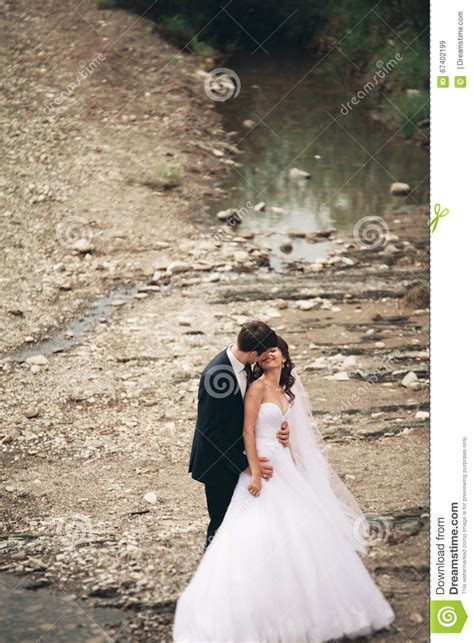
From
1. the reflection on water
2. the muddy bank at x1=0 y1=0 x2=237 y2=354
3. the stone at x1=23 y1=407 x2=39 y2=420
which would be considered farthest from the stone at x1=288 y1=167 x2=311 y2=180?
the stone at x1=23 y1=407 x2=39 y2=420

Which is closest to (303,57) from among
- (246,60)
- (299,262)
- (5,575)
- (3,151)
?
(246,60)

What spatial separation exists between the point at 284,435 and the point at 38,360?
3559 millimetres

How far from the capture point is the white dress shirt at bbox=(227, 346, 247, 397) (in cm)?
452

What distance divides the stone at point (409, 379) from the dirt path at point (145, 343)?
0.05m

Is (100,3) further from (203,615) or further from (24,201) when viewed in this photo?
(203,615)

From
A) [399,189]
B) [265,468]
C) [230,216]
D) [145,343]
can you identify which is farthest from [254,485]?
[399,189]

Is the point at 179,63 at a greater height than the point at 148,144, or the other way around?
the point at 179,63

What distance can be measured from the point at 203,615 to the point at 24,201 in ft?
22.3

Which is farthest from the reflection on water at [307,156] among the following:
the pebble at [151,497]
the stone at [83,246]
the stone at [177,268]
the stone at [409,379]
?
the pebble at [151,497]

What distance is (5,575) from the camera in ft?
16.9

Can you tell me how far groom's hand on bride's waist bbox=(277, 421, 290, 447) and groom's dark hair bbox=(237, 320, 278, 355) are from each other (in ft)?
1.37

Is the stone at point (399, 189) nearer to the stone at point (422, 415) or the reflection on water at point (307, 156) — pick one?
the reflection on water at point (307, 156)

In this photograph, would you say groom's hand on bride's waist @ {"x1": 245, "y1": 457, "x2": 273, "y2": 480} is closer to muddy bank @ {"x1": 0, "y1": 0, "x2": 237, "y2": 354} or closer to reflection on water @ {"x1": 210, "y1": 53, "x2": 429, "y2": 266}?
muddy bank @ {"x1": 0, "y1": 0, "x2": 237, "y2": 354}

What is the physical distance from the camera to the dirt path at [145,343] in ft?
17.5
